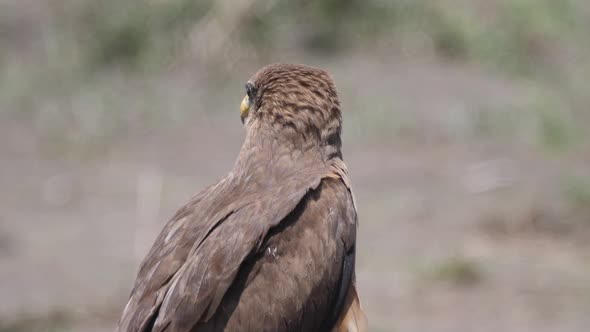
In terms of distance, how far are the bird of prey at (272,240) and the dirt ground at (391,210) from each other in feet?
11.1

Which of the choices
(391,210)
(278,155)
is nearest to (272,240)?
(278,155)

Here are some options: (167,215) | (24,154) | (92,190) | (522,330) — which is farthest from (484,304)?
(24,154)

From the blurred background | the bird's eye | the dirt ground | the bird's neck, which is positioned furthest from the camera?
the blurred background

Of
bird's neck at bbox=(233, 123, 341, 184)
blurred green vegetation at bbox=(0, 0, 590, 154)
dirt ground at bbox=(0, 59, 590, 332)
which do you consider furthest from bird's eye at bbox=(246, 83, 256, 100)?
blurred green vegetation at bbox=(0, 0, 590, 154)

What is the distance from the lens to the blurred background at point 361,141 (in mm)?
9125

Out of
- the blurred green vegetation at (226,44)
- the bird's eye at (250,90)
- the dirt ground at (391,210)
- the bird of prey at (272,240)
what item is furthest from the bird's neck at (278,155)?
the blurred green vegetation at (226,44)

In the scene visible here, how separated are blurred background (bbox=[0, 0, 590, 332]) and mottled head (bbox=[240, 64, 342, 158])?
3412mm

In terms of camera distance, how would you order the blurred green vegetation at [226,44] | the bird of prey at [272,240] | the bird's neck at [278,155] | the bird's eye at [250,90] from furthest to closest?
1. the blurred green vegetation at [226,44]
2. the bird's eye at [250,90]
3. the bird's neck at [278,155]
4. the bird of prey at [272,240]

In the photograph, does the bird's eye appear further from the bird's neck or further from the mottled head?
the bird's neck

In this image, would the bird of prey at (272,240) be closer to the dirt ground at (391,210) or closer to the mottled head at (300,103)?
the mottled head at (300,103)

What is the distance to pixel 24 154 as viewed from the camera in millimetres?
11695

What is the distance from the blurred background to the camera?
9.12 metres

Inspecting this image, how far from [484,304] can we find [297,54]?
5176 mm

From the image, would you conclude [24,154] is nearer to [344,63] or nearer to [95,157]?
[95,157]
